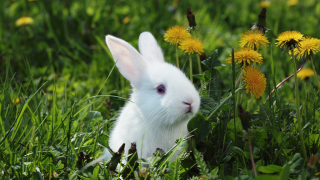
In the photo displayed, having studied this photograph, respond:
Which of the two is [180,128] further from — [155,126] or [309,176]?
[309,176]

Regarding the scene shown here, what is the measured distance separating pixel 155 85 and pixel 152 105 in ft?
0.58

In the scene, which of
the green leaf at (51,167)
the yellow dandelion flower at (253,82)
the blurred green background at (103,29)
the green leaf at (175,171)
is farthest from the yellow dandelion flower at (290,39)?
the blurred green background at (103,29)

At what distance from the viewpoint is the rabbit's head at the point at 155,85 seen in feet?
7.61

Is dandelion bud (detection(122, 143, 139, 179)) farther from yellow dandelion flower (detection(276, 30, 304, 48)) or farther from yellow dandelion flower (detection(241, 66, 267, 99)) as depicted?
yellow dandelion flower (detection(276, 30, 304, 48))

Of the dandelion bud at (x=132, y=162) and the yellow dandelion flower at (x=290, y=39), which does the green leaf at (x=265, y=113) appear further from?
the dandelion bud at (x=132, y=162)

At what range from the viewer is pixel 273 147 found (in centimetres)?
211

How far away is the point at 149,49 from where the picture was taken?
9.38ft

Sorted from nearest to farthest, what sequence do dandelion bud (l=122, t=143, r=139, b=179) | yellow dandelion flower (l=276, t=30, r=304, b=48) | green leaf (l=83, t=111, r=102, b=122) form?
yellow dandelion flower (l=276, t=30, r=304, b=48), dandelion bud (l=122, t=143, r=139, b=179), green leaf (l=83, t=111, r=102, b=122)

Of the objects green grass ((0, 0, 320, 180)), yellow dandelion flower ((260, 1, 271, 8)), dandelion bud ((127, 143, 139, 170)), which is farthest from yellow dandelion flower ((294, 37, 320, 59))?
yellow dandelion flower ((260, 1, 271, 8))

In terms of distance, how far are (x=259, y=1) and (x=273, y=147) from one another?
4.77 m

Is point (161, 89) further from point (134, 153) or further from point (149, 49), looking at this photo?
point (134, 153)

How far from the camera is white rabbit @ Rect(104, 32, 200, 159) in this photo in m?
2.33

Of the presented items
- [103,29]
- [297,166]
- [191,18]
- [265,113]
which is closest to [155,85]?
[191,18]

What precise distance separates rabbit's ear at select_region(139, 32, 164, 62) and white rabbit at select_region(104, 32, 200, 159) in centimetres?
10
